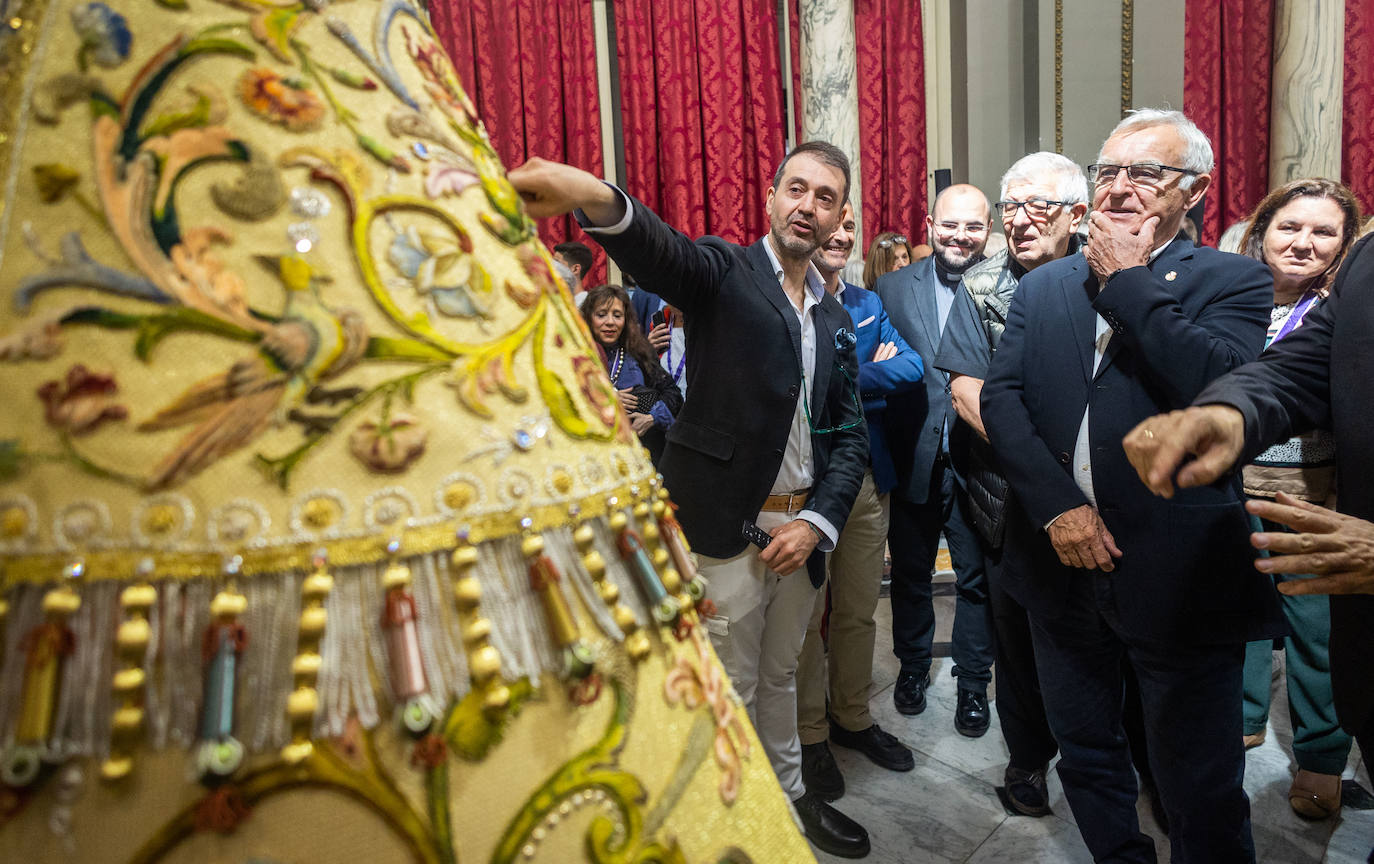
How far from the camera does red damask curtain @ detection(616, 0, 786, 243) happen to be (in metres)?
4.80

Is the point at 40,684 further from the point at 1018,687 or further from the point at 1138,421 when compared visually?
the point at 1018,687

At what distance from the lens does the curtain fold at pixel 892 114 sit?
16.5 feet

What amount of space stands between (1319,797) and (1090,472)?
4.67ft

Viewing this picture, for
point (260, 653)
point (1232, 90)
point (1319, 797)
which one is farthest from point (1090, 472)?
point (1232, 90)

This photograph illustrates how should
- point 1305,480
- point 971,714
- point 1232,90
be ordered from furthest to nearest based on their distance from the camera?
point 1232,90 < point 971,714 < point 1305,480

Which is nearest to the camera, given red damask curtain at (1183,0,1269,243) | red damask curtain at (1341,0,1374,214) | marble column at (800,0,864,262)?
marble column at (800,0,864,262)

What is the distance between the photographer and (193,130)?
1.18 feet

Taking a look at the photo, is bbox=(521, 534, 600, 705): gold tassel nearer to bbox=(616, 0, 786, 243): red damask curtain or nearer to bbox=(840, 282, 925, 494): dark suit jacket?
bbox=(840, 282, 925, 494): dark suit jacket

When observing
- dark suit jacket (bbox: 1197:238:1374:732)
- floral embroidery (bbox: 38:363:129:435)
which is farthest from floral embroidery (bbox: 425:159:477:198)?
dark suit jacket (bbox: 1197:238:1374:732)

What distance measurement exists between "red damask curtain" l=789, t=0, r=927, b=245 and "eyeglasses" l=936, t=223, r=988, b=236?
1.97 m

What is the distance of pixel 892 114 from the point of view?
516 cm

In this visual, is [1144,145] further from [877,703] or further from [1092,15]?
[1092,15]

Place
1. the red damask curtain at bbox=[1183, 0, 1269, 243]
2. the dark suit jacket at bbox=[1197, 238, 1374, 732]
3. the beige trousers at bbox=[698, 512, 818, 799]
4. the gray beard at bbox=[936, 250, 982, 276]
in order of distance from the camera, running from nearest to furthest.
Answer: the dark suit jacket at bbox=[1197, 238, 1374, 732], the beige trousers at bbox=[698, 512, 818, 799], the gray beard at bbox=[936, 250, 982, 276], the red damask curtain at bbox=[1183, 0, 1269, 243]

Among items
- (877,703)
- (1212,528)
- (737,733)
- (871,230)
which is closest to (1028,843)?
(877,703)
